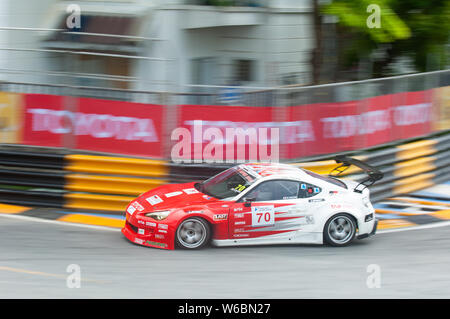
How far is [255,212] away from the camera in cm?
972

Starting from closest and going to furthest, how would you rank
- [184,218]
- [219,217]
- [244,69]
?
[184,218], [219,217], [244,69]

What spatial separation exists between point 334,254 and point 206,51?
11.5m

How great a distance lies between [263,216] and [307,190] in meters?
0.88

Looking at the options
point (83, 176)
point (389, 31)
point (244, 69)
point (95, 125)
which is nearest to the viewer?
point (83, 176)

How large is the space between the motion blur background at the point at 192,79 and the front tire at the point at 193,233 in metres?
Answer: 2.45

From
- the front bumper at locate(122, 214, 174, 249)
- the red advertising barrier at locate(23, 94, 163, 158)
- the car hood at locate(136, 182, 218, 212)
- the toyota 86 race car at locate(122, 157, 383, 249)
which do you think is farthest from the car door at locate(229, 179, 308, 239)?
the red advertising barrier at locate(23, 94, 163, 158)

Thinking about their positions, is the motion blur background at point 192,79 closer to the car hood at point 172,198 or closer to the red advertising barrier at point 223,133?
the red advertising barrier at point 223,133

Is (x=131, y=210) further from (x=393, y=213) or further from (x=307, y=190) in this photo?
(x=393, y=213)

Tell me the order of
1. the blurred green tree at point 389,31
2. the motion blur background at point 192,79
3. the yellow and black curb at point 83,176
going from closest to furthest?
the yellow and black curb at point 83,176 < the motion blur background at point 192,79 < the blurred green tree at point 389,31

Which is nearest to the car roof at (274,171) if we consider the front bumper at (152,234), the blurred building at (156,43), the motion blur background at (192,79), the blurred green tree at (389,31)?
the motion blur background at (192,79)

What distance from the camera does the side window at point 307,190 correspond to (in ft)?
32.9

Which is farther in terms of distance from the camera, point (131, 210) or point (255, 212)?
point (131, 210)

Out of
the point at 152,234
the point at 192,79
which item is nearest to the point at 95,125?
the point at 152,234

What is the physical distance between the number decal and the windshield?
0.42 meters
